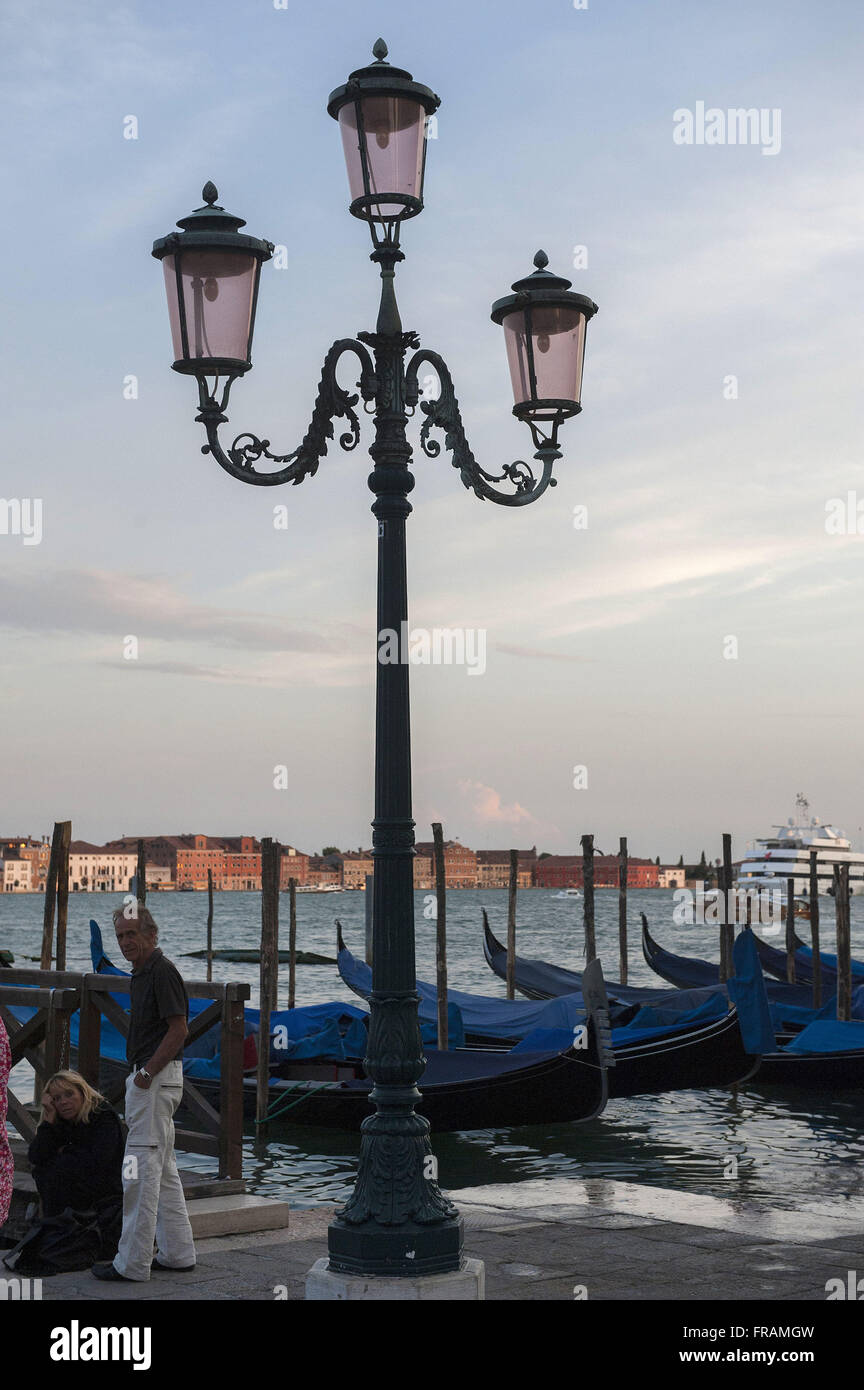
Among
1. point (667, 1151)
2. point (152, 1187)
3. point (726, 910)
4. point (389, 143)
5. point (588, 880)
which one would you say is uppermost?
point (389, 143)

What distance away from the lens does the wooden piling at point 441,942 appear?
1565cm

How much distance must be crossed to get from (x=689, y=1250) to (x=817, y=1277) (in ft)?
1.93

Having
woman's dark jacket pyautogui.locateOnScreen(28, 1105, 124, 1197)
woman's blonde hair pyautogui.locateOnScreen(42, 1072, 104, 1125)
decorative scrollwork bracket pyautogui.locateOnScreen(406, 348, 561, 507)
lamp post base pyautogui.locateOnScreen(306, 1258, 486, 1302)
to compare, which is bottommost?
lamp post base pyautogui.locateOnScreen(306, 1258, 486, 1302)

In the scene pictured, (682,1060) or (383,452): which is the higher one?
(383,452)

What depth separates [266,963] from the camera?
44.4 ft

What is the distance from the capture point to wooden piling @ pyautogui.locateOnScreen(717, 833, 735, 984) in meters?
20.3

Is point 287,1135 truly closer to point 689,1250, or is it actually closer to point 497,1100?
point 497,1100

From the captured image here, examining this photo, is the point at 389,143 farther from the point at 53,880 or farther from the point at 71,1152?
the point at 53,880

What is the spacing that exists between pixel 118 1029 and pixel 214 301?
10.5 ft

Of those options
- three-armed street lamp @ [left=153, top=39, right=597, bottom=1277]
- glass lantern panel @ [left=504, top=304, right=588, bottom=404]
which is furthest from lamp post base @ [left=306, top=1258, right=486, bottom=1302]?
glass lantern panel @ [left=504, top=304, right=588, bottom=404]

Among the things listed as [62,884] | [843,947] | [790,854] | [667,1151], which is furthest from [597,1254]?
[790,854]

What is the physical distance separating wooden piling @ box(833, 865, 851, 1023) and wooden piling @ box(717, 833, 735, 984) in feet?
5.21

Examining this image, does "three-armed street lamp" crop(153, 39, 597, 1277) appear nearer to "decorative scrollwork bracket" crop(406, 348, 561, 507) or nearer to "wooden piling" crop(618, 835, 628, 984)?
"decorative scrollwork bracket" crop(406, 348, 561, 507)

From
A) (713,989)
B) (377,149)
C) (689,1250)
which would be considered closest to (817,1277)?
(689,1250)
